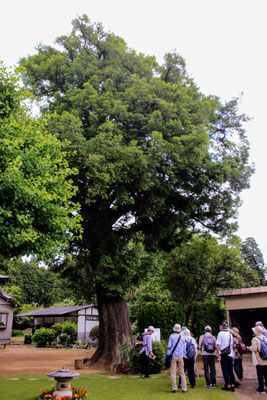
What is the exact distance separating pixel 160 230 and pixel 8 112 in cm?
925

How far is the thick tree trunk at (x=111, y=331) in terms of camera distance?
14.4 metres

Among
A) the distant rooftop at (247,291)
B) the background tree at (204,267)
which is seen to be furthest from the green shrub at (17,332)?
the distant rooftop at (247,291)

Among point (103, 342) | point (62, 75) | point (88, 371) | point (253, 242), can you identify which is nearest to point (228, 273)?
point (103, 342)

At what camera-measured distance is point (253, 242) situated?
1874 inches

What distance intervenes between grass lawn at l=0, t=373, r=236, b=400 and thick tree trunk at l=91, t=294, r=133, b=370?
8.94 feet

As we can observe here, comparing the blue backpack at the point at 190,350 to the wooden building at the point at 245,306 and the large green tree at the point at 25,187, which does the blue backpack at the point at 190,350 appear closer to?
the large green tree at the point at 25,187

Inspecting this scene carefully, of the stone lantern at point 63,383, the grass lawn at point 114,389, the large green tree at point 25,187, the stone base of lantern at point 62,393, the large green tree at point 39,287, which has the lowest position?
the grass lawn at point 114,389

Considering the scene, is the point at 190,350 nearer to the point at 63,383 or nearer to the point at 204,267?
the point at 63,383

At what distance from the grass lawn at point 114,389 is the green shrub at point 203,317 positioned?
22.6 ft

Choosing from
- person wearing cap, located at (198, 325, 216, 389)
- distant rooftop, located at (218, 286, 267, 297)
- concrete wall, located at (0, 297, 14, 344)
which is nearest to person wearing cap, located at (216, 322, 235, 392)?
person wearing cap, located at (198, 325, 216, 389)

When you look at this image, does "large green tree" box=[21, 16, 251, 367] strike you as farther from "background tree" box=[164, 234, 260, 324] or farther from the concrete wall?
the concrete wall

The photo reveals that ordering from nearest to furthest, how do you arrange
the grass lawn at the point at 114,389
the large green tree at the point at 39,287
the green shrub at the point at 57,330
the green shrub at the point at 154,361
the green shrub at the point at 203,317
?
1. the grass lawn at the point at 114,389
2. the green shrub at the point at 154,361
3. the green shrub at the point at 203,317
4. the green shrub at the point at 57,330
5. the large green tree at the point at 39,287

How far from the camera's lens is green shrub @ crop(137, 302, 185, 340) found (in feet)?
53.3

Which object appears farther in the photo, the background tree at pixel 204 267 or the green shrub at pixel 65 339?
the green shrub at pixel 65 339
